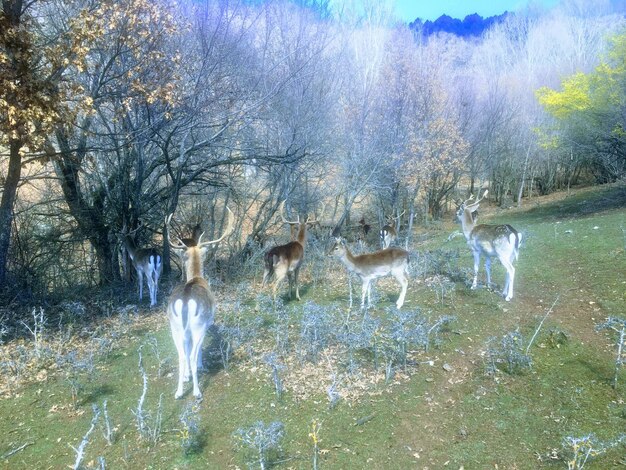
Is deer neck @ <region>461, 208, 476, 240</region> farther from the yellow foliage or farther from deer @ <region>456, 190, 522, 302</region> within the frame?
the yellow foliage

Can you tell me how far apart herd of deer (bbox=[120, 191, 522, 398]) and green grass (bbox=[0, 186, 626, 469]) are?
0.76m

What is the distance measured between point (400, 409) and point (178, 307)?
325cm

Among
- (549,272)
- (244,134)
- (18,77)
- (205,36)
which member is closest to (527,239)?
(549,272)

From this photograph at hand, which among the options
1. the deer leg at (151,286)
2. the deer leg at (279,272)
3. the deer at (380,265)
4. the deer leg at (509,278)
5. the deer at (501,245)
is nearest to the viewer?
the deer leg at (509,278)

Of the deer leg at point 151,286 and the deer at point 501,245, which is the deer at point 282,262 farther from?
the deer at point 501,245

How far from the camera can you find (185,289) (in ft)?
21.6

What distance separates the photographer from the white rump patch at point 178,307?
622 centimetres

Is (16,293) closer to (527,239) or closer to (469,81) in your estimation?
(527,239)

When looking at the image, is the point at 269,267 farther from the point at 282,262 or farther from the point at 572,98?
the point at 572,98

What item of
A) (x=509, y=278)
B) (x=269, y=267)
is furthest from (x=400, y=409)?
(x=269, y=267)

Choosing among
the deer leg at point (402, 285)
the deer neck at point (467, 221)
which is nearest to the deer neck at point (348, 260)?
the deer leg at point (402, 285)

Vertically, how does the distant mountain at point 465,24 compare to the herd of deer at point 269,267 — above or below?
above

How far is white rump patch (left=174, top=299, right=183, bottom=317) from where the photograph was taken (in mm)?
6219

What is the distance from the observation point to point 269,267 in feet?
35.2
